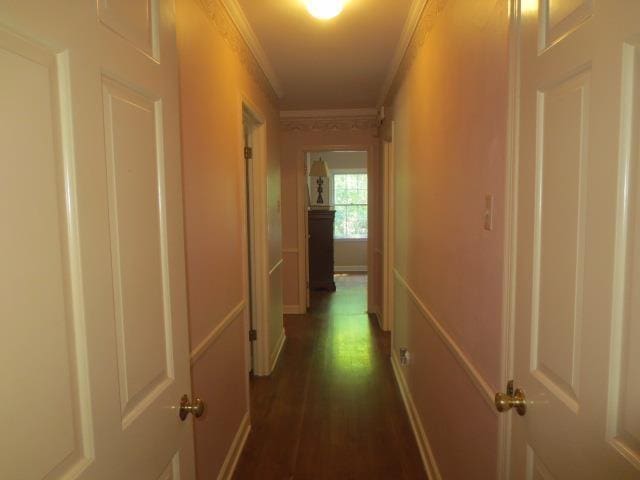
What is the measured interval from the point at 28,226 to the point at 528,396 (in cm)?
109

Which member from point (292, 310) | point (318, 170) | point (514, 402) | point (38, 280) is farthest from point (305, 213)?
point (38, 280)

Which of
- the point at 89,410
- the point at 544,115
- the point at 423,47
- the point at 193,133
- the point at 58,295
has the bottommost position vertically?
the point at 89,410

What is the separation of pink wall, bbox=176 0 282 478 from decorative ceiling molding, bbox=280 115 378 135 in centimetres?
230

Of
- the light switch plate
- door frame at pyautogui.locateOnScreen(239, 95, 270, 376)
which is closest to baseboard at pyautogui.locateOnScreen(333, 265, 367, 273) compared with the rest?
door frame at pyautogui.locateOnScreen(239, 95, 270, 376)

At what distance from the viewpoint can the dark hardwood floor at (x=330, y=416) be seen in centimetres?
233

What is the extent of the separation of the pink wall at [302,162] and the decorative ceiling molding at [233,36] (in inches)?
62.6

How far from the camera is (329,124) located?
5.08m

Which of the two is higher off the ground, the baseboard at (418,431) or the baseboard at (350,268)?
the baseboard at (350,268)

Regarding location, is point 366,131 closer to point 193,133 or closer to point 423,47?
point 423,47

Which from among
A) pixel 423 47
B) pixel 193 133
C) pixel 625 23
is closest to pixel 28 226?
pixel 625 23

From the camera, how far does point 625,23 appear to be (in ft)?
2.13

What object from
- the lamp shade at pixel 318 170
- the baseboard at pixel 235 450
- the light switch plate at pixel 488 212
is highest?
the lamp shade at pixel 318 170

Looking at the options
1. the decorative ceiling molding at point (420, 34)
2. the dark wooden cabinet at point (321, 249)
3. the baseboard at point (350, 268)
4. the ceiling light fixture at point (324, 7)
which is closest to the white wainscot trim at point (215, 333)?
the ceiling light fixture at point (324, 7)

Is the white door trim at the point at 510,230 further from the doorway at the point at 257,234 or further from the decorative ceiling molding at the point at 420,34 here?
the doorway at the point at 257,234
